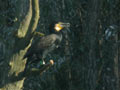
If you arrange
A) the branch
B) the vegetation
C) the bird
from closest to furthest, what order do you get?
the branch, the bird, the vegetation

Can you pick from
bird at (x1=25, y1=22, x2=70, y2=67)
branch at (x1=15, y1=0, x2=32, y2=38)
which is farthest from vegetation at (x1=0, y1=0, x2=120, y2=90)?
branch at (x1=15, y1=0, x2=32, y2=38)

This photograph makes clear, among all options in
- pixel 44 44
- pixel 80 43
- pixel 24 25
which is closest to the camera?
pixel 24 25

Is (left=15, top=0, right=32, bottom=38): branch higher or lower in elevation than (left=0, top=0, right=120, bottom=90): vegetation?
higher

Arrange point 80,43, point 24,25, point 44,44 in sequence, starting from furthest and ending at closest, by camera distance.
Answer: point 80,43 < point 44,44 < point 24,25

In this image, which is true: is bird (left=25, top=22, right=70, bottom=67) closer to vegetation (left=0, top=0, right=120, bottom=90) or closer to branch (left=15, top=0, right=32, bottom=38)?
vegetation (left=0, top=0, right=120, bottom=90)

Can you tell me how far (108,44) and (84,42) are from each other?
1.58ft

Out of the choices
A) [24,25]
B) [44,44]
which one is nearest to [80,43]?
[44,44]

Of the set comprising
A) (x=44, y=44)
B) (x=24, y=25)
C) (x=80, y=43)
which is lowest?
(x=80, y=43)

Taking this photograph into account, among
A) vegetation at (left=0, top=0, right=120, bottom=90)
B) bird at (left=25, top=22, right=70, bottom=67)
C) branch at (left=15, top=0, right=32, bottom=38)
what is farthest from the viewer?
vegetation at (left=0, top=0, right=120, bottom=90)

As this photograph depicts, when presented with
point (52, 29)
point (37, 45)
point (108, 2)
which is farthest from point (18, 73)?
point (108, 2)

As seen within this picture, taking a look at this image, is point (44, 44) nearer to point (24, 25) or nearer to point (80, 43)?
point (24, 25)

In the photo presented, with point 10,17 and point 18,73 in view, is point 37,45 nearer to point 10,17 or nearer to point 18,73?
point 18,73

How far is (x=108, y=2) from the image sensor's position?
6469mm

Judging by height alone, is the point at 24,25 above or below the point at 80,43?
above
